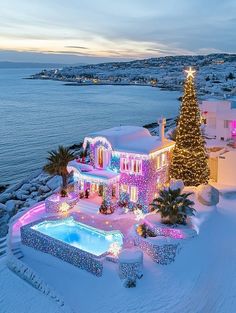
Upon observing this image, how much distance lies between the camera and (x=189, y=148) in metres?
23.8

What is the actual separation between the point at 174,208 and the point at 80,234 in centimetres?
511

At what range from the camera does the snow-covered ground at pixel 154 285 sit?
15188 mm

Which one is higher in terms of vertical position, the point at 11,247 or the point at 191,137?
the point at 191,137

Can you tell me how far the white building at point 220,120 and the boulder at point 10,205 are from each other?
18.1 m

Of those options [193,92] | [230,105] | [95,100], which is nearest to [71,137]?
[230,105]

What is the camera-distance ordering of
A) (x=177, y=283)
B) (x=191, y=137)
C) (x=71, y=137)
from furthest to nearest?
(x=71, y=137) < (x=191, y=137) < (x=177, y=283)

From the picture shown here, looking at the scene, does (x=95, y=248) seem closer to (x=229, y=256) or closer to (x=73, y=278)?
(x=73, y=278)

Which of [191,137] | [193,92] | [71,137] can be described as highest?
[193,92]

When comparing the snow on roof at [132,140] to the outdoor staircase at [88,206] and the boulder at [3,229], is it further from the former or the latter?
the boulder at [3,229]

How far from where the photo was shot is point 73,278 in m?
17.2

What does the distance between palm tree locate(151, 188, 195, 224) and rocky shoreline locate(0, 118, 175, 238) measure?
1199 cm

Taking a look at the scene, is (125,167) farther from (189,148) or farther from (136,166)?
(189,148)

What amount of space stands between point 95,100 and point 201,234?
10133cm

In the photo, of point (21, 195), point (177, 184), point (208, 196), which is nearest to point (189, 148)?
point (177, 184)
